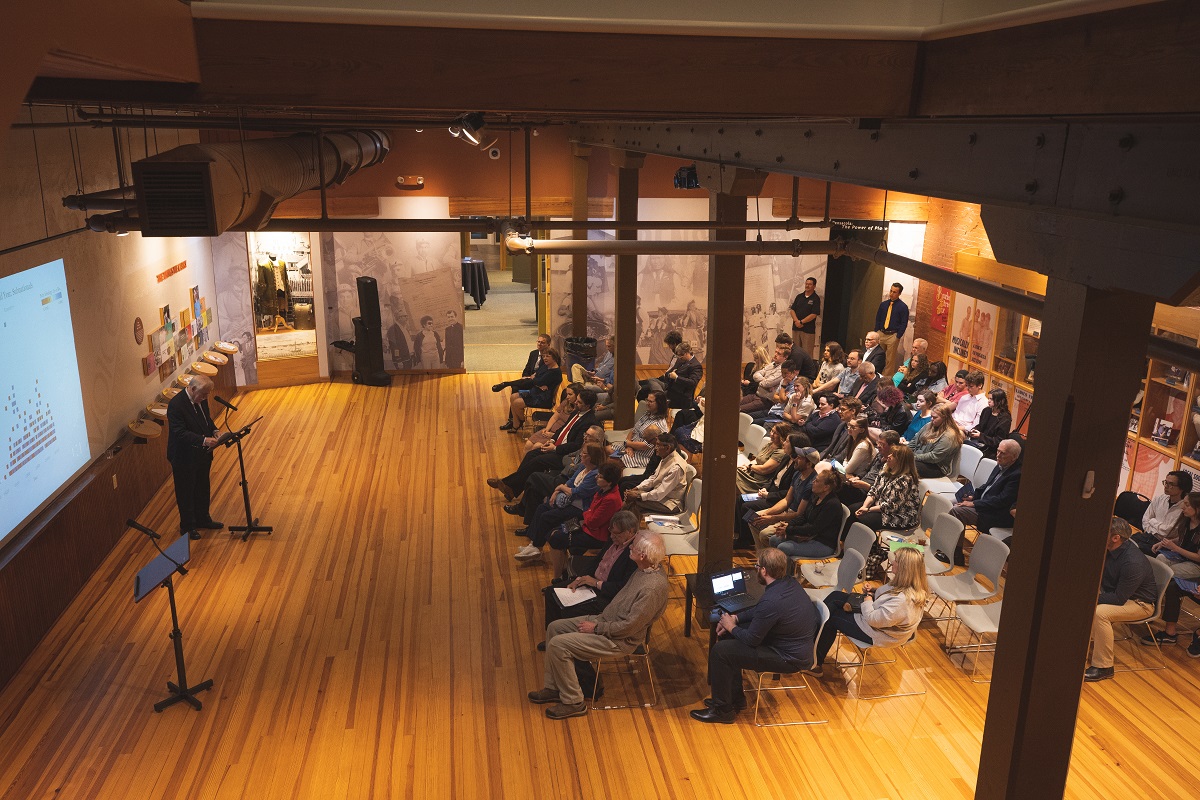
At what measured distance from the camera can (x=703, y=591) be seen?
21.7ft

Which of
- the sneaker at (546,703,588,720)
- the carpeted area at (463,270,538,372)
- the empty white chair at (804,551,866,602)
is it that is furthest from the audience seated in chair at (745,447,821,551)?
the carpeted area at (463,270,538,372)

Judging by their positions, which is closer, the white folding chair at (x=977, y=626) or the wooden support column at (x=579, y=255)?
the white folding chair at (x=977, y=626)

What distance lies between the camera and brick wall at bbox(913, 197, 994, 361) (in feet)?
40.7

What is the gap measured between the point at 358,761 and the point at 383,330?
980cm

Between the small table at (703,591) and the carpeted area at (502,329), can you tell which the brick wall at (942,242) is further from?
the small table at (703,591)

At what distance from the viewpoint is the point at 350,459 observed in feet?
35.2

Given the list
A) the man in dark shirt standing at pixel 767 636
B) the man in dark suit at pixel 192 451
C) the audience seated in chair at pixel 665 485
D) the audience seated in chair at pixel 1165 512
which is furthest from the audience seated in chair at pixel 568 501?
the audience seated in chair at pixel 1165 512

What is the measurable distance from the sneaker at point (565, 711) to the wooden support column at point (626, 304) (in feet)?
18.6

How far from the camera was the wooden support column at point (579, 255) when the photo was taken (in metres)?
13.4

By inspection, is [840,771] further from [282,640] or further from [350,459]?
[350,459]

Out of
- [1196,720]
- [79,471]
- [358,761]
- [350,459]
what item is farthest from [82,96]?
[350,459]

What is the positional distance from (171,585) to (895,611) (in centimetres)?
478

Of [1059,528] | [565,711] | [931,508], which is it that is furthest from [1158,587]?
[1059,528]

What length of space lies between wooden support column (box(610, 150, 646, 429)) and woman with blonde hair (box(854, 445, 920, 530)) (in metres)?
4.31
